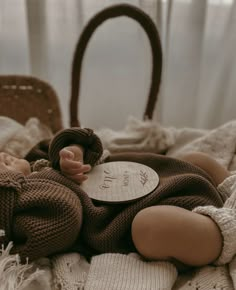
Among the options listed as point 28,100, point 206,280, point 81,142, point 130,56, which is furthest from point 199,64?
point 206,280

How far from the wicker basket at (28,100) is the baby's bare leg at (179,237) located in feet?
1.80

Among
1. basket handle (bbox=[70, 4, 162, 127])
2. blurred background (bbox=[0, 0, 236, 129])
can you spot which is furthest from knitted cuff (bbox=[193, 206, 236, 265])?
blurred background (bbox=[0, 0, 236, 129])

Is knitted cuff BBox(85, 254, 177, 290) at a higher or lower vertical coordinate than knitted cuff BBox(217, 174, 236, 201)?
lower

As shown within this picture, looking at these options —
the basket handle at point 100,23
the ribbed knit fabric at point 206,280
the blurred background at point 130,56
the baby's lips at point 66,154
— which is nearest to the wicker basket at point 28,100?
the basket handle at point 100,23

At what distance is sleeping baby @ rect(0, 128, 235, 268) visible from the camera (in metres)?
0.67

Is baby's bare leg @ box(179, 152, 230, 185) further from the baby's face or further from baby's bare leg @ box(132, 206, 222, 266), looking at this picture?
the baby's face

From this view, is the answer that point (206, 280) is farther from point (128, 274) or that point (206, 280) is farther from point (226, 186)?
point (226, 186)

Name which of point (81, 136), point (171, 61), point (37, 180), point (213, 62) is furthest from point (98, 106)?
point (37, 180)

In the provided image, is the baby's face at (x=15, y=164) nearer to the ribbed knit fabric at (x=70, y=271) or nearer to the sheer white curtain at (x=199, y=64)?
the ribbed knit fabric at (x=70, y=271)

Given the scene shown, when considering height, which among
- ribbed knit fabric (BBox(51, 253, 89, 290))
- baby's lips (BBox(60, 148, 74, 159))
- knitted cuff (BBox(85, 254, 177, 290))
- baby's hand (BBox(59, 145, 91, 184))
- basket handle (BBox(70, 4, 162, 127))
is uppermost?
basket handle (BBox(70, 4, 162, 127))

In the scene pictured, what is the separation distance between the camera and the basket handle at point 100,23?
3.58 ft

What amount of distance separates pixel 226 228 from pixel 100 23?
2.15 ft

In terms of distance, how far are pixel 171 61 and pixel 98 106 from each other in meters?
0.28

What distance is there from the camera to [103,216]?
0.76 m
